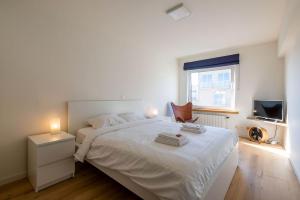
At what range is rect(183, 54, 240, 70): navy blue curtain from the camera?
406cm

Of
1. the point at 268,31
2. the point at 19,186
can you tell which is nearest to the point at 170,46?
the point at 268,31

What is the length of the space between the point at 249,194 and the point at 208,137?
2.56 feet

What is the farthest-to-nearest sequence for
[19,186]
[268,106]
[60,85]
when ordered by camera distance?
[268,106] < [60,85] < [19,186]

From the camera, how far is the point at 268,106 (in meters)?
3.48

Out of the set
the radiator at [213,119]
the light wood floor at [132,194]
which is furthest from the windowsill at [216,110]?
the light wood floor at [132,194]

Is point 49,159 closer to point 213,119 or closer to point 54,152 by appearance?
point 54,152

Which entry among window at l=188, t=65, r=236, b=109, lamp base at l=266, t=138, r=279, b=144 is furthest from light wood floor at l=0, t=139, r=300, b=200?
window at l=188, t=65, r=236, b=109

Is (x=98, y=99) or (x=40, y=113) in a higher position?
(x=98, y=99)

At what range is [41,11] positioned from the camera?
7.47ft

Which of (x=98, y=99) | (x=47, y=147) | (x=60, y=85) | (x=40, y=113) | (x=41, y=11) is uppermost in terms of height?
(x=41, y=11)

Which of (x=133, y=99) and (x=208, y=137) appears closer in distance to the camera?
(x=208, y=137)

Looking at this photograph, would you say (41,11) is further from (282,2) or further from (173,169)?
(282,2)

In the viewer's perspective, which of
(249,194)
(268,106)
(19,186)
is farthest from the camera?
(268,106)

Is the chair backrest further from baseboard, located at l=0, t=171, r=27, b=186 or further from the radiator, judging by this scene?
baseboard, located at l=0, t=171, r=27, b=186
